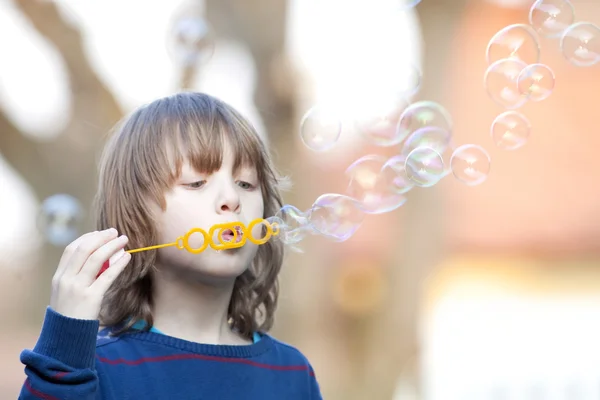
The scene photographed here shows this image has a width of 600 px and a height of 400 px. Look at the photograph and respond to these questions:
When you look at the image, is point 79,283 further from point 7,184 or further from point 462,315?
point 462,315

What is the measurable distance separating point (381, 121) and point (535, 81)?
0.47m

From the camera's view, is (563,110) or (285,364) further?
(563,110)

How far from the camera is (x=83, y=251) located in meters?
1.38

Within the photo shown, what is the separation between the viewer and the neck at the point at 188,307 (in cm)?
156

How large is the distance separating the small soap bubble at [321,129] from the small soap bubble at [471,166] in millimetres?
340

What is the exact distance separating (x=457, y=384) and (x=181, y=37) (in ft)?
10.4

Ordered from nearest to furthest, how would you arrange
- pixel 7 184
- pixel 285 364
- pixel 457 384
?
pixel 285 364 → pixel 7 184 → pixel 457 384

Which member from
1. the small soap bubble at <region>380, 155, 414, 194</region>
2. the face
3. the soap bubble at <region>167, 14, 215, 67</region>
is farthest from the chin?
the soap bubble at <region>167, 14, 215, 67</region>

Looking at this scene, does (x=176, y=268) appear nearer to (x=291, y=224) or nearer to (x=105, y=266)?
(x=105, y=266)

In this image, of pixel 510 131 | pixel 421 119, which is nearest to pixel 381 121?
pixel 421 119

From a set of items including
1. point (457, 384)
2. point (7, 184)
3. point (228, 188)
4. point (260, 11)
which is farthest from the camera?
point (457, 384)

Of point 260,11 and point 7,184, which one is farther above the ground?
point 260,11

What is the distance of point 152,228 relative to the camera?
156cm

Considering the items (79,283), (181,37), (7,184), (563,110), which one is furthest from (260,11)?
(79,283)
